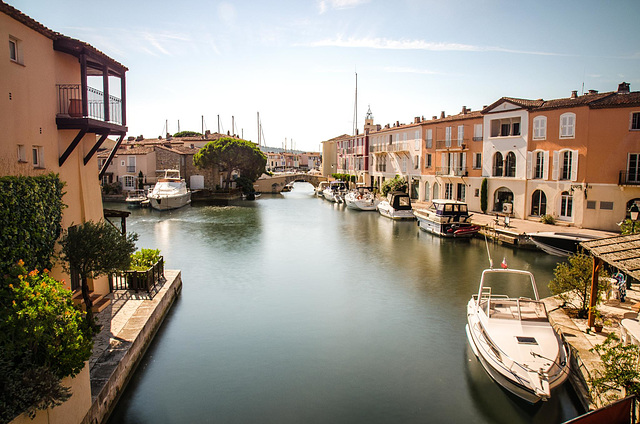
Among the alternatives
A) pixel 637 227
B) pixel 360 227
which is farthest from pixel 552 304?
pixel 360 227

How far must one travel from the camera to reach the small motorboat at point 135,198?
170 feet

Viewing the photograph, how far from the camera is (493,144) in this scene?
35.6 metres

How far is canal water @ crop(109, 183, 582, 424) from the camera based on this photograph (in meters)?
9.70

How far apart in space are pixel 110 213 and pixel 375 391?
11.3 metres

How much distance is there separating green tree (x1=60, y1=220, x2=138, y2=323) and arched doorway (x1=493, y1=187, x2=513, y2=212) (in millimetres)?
30622

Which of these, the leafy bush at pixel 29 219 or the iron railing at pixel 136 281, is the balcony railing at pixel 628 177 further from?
the leafy bush at pixel 29 219

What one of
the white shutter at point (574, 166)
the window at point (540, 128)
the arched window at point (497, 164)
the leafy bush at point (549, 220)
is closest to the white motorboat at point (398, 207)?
the arched window at point (497, 164)

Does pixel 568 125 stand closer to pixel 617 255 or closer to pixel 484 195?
pixel 484 195

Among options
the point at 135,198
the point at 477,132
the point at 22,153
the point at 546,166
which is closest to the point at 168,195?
the point at 135,198

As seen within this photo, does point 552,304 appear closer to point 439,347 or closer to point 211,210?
point 439,347

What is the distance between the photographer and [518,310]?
11.2m

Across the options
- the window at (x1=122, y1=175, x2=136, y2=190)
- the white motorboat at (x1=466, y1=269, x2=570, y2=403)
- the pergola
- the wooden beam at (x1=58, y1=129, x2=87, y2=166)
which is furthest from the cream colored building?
the window at (x1=122, y1=175, x2=136, y2=190)

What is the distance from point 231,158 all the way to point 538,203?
4088cm

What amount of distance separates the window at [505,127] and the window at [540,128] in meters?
1.90
